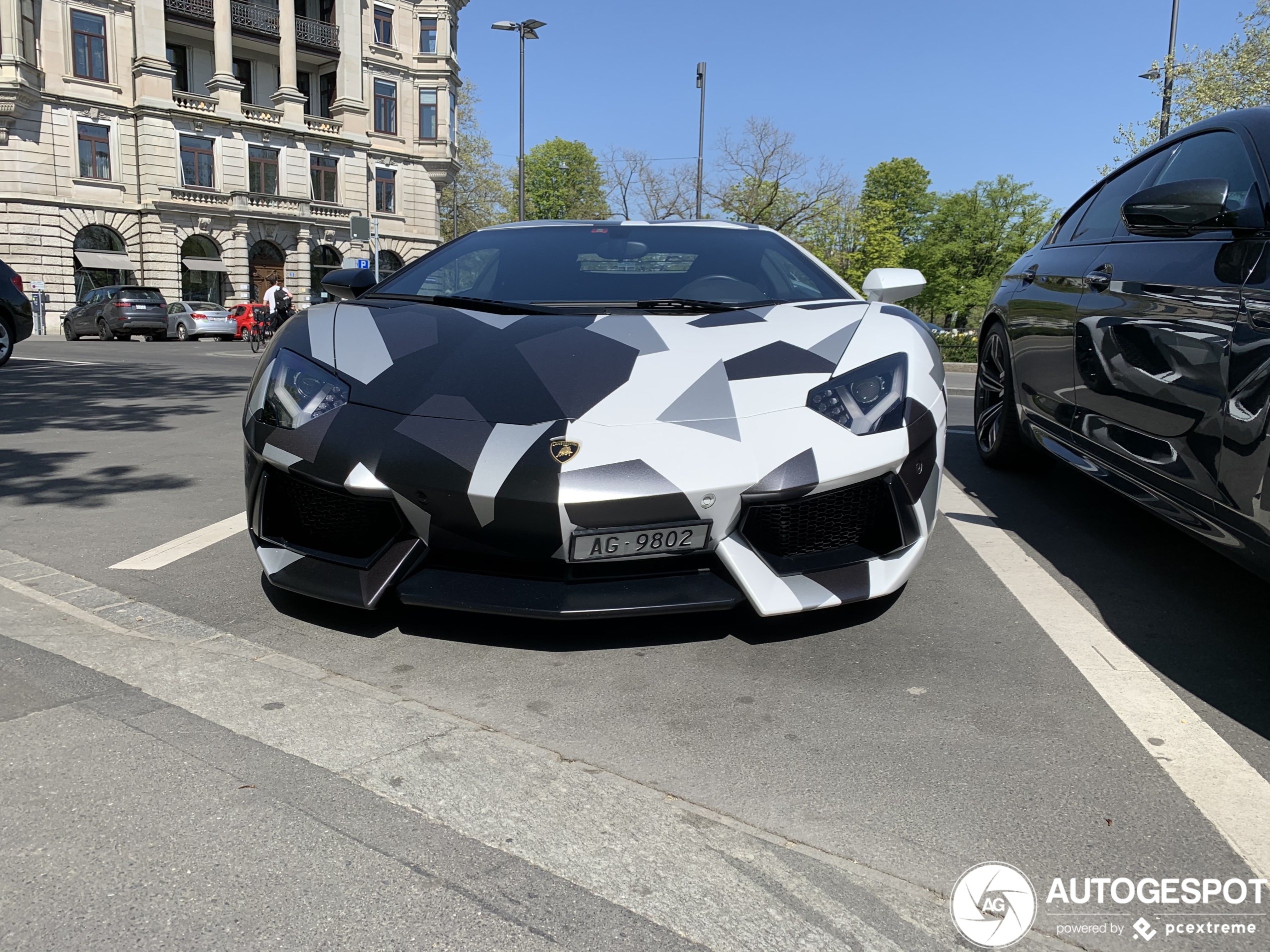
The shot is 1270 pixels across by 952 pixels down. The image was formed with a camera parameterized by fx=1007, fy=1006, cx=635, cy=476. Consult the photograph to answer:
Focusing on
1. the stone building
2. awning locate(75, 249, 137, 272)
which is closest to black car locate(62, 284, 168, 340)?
the stone building

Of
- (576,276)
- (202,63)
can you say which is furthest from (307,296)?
(576,276)

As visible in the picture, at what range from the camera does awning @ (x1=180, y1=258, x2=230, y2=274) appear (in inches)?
1574

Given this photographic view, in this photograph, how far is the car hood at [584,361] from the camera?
8.67 feet

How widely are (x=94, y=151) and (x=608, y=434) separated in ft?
138

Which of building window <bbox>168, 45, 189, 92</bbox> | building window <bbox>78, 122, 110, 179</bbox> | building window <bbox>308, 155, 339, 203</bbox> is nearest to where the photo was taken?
building window <bbox>78, 122, 110, 179</bbox>

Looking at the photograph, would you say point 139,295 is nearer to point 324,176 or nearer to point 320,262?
point 320,262

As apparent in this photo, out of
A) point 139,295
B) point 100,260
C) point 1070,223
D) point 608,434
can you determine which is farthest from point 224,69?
point 608,434

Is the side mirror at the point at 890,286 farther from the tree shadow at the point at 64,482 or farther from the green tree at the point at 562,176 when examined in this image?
the green tree at the point at 562,176

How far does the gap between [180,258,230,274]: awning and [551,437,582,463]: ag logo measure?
42.1 m

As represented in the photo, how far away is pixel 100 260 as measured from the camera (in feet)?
125

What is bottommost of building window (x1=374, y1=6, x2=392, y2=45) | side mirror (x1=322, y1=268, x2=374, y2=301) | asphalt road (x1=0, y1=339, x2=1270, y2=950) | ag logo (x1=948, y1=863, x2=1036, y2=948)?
ag logo (x1=948, y1=863, x2=1036, y2=948)

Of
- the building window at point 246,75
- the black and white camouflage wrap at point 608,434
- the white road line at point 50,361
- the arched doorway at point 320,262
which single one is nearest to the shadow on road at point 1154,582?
the black and white camouflage wrap at point 608,434

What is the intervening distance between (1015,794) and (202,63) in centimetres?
4768

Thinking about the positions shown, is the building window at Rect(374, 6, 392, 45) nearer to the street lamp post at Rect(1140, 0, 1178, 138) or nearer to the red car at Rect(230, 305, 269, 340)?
the red car at Rect(230, 305, 269, 340)
